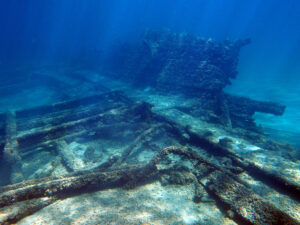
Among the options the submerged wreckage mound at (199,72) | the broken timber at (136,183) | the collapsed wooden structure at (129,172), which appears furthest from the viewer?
the submerged wreckage mound at (199,72)

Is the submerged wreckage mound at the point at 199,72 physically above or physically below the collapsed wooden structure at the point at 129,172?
above

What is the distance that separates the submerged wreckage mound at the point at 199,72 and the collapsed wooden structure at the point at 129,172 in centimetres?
350

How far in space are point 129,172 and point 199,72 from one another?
9021 mm

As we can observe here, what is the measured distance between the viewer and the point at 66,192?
10.7ft

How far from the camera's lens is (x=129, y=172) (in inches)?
146

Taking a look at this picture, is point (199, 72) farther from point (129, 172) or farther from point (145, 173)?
point (129, 172)

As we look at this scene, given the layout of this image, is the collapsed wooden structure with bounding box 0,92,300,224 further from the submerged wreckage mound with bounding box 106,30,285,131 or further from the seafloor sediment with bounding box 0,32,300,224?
the submerged wreckage mound with bounding box 106,30,285,131

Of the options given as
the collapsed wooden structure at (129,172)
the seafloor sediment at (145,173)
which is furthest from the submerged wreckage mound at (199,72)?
the collapsed wooden structure at (129,172)

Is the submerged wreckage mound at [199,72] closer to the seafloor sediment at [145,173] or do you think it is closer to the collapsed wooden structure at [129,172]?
the seafloor sediment at [145,173]

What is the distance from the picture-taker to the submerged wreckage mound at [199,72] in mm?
9719

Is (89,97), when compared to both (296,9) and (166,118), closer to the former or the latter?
(166,118)

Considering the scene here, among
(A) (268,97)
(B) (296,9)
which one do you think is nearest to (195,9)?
(B) (296,9)

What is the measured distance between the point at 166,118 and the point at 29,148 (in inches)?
186

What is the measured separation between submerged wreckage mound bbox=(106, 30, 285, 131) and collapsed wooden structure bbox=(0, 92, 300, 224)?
350 centimetres
